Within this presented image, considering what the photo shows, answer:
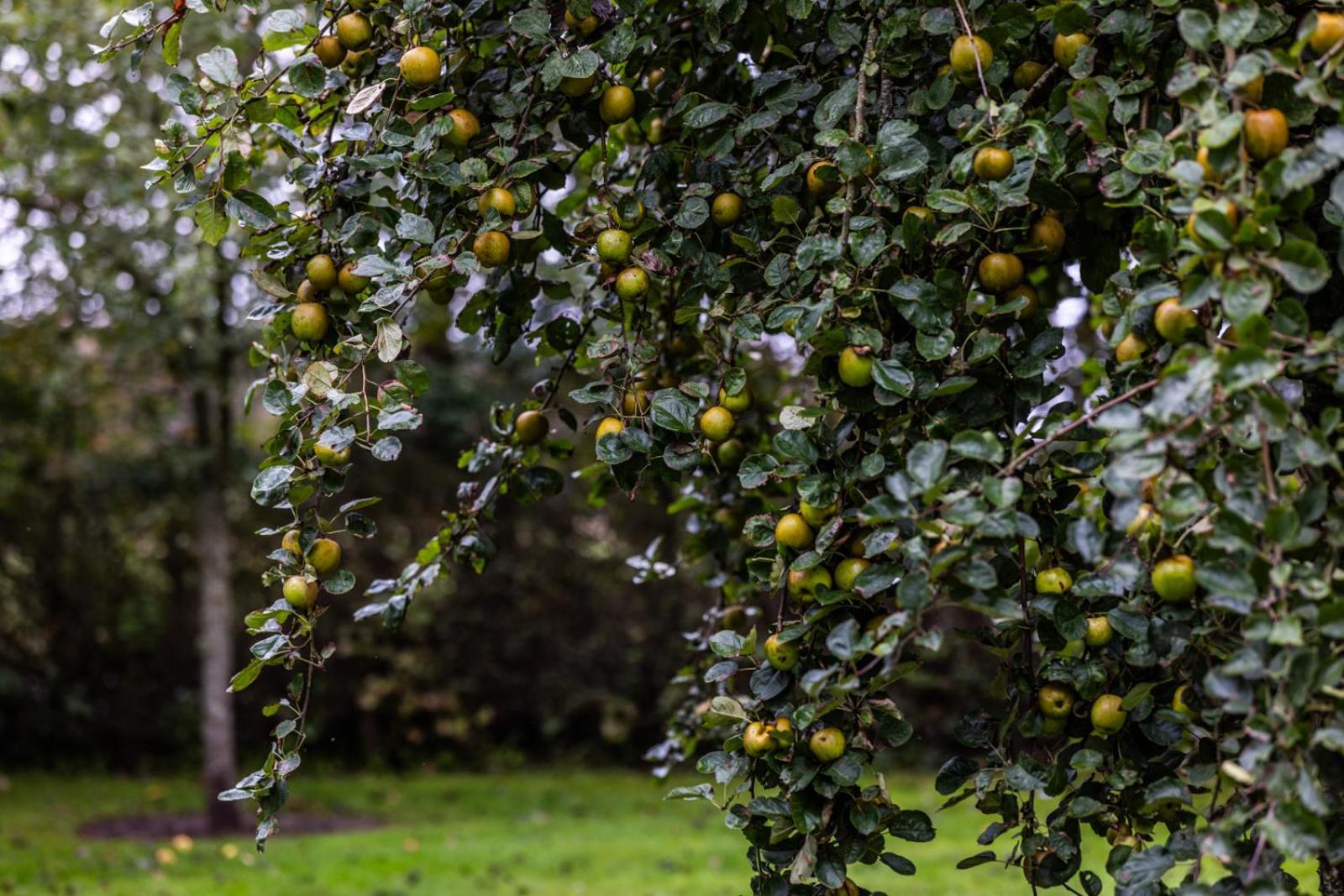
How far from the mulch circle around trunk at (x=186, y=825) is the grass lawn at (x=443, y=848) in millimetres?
155

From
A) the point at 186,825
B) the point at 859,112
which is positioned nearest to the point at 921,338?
the point at 859,112

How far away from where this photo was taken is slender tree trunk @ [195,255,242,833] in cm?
684

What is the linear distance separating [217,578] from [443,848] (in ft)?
7.22

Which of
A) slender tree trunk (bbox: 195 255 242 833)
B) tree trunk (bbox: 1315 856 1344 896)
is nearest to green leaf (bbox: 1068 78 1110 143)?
tree trunk (bbox: 1315 856 1344 896)

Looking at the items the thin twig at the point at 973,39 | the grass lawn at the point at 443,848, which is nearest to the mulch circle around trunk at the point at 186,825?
the grass lawn at the point at 443,848

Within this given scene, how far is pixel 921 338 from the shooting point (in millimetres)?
1363

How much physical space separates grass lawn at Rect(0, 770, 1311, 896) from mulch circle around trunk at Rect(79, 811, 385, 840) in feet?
0.51

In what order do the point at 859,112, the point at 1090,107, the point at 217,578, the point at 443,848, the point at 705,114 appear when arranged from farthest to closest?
1. the point at 217,578
2. the point at 443,848
3. the point at 705,114
4. the point at 859,112
5. the point at 1090,107

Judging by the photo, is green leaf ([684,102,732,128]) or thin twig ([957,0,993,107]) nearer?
thin twig ([957,0,993,107])

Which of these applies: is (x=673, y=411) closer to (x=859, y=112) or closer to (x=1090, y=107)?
(x=859, y=112)

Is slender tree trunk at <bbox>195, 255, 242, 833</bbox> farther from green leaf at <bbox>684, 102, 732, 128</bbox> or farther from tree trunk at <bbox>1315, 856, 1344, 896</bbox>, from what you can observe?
tree trunk at <bbox>1315, 856, 1344, 896</bbox>

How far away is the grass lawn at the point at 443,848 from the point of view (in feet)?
17.9

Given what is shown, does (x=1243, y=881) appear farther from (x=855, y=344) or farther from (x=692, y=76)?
(x=692, y=76)

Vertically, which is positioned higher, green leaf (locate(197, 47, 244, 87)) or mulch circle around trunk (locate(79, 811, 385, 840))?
green leaf (locate(197, 47, 244, 87))
